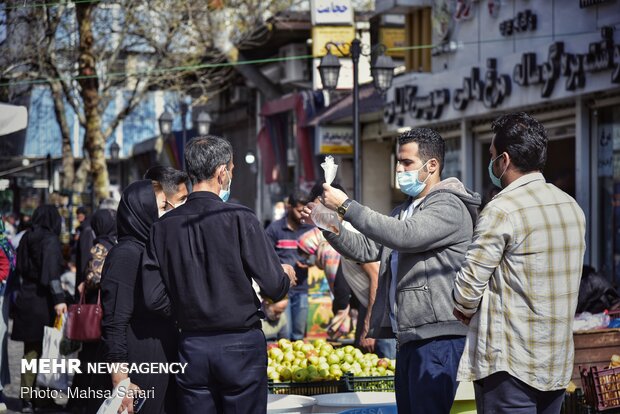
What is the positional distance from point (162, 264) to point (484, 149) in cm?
1611

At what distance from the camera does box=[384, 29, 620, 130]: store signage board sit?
1449 centimetres

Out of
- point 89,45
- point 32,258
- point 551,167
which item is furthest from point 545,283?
point 89,45

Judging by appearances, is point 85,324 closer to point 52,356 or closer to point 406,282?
point 52,356

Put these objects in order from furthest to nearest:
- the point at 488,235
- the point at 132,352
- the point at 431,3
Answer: the point at 431,3 → the point at 132,352 → the point at 488,235

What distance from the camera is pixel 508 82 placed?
690 inches

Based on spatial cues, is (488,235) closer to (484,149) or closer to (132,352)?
(132,352)

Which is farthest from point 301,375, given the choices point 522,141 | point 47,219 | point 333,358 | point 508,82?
point 508,82

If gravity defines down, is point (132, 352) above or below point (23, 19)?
below

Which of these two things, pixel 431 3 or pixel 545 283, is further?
pixel 431 3

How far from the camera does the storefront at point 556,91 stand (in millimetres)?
15109

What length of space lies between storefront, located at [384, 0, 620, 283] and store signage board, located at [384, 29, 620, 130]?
0.05 feet

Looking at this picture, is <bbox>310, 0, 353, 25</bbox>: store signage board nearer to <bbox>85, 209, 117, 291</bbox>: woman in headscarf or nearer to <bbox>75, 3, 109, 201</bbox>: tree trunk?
<bbox>75, 3, 109, 201</bbox>: tree trunk

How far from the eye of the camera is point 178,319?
5.56 meters

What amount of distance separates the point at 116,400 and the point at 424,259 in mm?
1731
